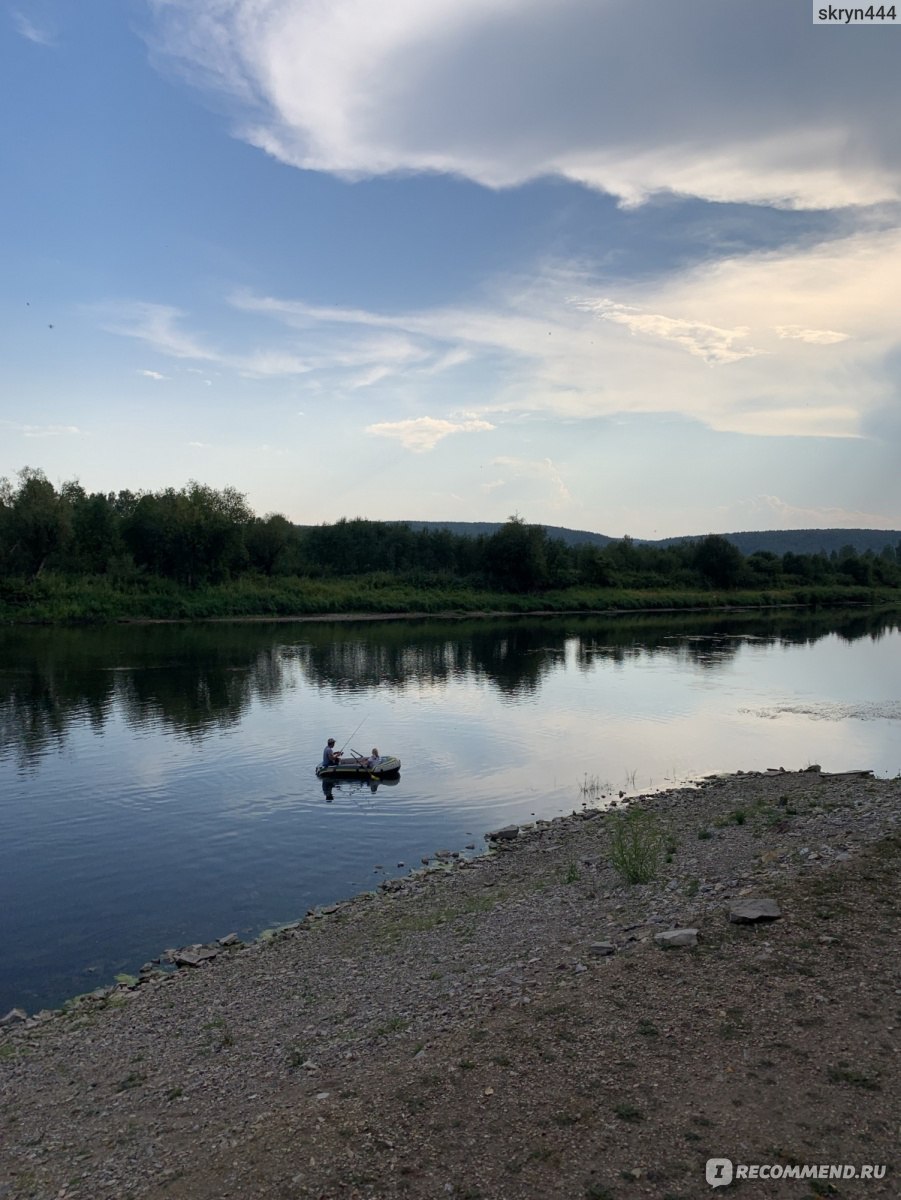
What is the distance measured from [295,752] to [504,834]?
494 inches

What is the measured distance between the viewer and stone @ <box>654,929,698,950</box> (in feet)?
35.4

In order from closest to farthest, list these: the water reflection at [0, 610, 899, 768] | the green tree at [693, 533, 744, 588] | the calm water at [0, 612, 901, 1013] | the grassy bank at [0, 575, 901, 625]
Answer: the calm water at [0, 612, 901, 1013], the water reflection at [0, 610, 899, 768], the grassy bank at [0, 575, 901, 625], the green tree at [693, 533, 744, 588]

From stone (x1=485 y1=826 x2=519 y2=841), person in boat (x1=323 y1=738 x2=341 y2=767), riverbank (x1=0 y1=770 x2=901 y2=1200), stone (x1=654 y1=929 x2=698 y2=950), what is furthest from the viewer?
person in boat (x1=323 y1=738 x2=341 y2=767)

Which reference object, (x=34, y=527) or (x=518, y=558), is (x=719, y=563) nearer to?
(x=518, y=558)

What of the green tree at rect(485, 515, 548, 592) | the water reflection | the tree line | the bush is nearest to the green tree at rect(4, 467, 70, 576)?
the tree line

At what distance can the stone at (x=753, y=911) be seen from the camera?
1126 cm

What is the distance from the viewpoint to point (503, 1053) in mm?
8711

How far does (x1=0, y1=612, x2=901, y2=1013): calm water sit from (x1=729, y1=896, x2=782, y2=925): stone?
28.1ft

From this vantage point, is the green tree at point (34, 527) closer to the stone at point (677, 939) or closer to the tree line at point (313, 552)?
the tree line at point (313, 552)

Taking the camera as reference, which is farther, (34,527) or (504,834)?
(34,527)

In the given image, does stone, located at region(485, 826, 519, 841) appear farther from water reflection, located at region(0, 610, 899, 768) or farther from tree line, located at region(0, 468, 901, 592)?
tree line, located at region(0, 468, 901, 592)

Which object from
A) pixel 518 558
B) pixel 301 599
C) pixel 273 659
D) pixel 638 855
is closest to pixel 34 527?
pixel 301 599

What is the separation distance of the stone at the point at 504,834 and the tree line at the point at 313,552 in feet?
250

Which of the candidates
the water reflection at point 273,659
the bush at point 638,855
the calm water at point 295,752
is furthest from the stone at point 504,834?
the water reflection at point 273,659
